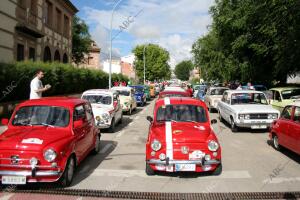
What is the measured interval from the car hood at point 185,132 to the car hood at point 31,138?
77.6 inches

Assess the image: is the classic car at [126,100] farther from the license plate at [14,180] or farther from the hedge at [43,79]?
the license plate at [14,180]

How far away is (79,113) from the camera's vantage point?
27.9 feet

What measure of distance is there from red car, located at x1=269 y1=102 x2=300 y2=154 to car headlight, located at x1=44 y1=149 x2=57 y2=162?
5.82 m

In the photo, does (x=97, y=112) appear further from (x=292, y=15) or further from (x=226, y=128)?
(x=292, y=15)

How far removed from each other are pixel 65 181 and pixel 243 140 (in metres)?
7.60

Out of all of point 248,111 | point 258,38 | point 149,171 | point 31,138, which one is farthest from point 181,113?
point 258,38

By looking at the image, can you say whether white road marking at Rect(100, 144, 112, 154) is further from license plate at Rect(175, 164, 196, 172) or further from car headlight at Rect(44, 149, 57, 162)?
car headlight at Rect(44, 149, 57, 162)

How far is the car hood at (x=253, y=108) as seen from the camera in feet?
46.3

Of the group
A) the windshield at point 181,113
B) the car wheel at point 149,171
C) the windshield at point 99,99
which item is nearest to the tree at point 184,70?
the windshield at point 99,99

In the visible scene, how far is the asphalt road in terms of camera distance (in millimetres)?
7082

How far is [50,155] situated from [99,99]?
8350mm

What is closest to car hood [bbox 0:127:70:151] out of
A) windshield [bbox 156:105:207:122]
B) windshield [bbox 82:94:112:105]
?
windshield [bbox 156:105:207:122]

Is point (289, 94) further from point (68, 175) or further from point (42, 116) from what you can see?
point (68, 175)

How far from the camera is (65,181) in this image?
6.86 m
